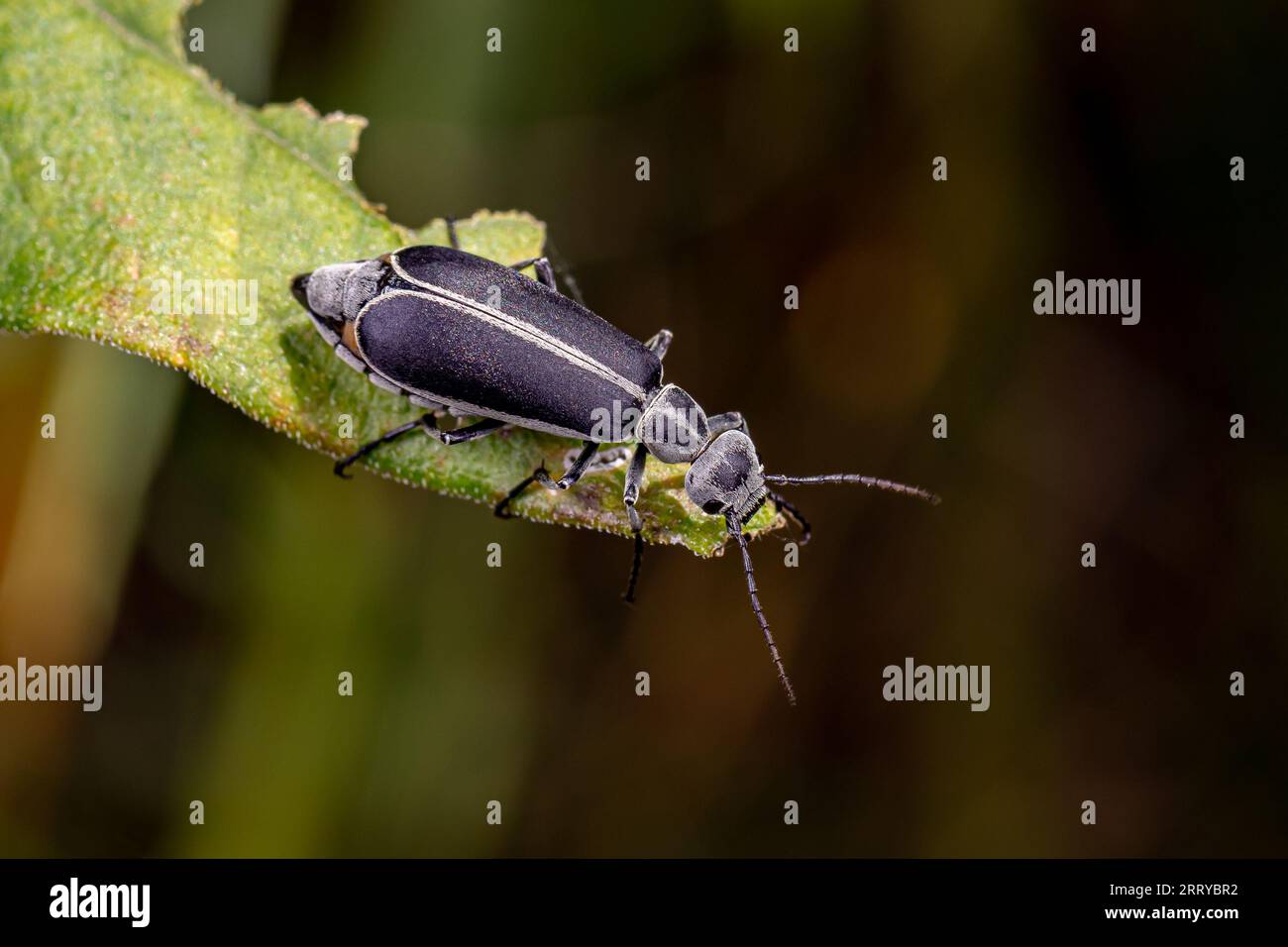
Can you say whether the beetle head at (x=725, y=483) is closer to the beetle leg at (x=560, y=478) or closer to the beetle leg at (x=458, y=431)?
the beetle leg at (x=560, y=478)

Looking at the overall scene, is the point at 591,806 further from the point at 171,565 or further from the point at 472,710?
the point at 171,565

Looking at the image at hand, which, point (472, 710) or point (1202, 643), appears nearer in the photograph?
point (472, 710)

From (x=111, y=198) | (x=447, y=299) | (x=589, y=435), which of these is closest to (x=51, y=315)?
(x=111, y=198)

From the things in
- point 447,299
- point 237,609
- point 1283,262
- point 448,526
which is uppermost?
point 1283,262

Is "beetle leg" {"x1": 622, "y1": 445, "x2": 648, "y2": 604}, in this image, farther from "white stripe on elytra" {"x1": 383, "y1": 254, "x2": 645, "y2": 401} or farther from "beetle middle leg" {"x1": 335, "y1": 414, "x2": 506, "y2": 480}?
"beetle middle leg" {"x1": 335, "y1": 414, "x2": 506, "y2": 480}

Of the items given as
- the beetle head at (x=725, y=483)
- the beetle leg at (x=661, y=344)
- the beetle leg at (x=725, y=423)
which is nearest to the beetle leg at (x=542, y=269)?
the beetle leg at (x=661, y=344)

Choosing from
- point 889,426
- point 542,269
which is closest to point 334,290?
point 542,269
